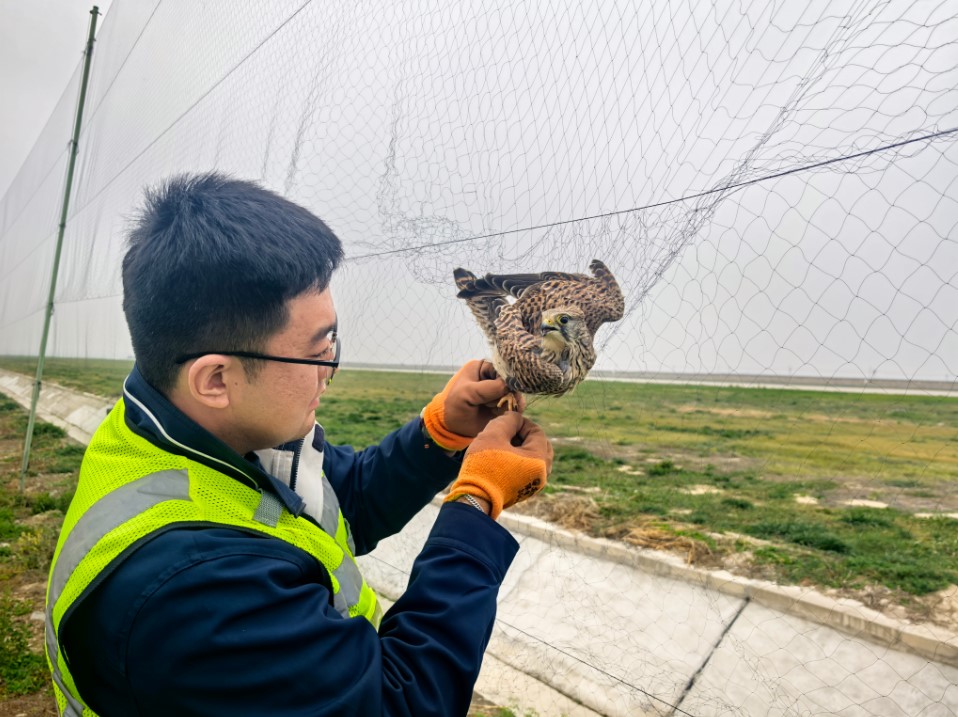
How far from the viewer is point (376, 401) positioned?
1234 centimetres

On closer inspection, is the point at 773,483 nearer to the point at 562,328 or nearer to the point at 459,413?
the point at 562,328

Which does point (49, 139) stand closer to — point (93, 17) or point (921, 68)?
point (93, 17)

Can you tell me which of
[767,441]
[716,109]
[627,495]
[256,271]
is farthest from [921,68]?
[767,441]

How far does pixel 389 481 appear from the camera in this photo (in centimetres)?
198

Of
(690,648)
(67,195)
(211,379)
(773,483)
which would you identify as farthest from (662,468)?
(67,195)

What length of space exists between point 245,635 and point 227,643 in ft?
0.09

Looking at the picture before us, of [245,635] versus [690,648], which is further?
[690,648]

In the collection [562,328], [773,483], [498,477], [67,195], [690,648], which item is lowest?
[690,648]

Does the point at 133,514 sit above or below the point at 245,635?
above

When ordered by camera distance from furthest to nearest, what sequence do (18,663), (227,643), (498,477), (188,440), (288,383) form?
(18,663), (498,477), (288,383), (188,440), (227,643)

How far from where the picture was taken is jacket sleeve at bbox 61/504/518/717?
0.94 metres

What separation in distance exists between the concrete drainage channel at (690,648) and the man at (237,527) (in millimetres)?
1988

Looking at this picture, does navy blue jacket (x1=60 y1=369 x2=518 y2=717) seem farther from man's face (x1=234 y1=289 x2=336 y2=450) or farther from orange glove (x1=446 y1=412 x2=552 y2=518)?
orange glove (x1=446 y1=412 x2=552 y2=518)

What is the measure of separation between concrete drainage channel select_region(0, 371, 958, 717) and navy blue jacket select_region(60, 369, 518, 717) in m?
2.17
